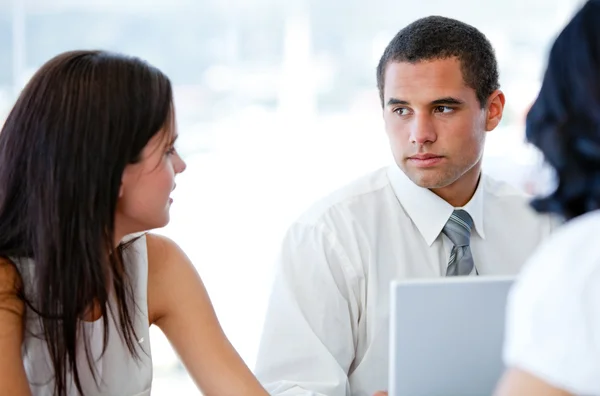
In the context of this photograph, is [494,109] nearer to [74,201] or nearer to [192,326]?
[192,326]

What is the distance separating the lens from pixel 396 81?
1930 millimetres

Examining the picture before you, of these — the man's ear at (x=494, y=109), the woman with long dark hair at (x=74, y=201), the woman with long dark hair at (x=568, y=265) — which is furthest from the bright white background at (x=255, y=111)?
the woman with long dark hair at (x=568, y=265)

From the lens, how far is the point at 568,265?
0.94 metres

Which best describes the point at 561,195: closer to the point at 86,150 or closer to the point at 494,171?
the point at 86,150

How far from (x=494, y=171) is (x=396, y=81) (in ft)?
7.68

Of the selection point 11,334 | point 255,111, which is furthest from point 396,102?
point 255,111

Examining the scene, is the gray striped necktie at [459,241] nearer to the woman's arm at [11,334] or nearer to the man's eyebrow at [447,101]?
the man's eyebrow at [447,101]

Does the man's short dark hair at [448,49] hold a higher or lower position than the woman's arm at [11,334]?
higher

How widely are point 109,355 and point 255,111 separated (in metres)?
→ 2.55

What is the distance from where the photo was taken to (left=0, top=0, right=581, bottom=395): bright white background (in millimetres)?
3914

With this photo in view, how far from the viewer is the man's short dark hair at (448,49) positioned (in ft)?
6.34

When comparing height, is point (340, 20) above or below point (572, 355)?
above

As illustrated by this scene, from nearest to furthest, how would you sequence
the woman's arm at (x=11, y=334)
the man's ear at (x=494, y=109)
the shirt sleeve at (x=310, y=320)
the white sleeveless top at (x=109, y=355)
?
the woman's arm at (x=11, y=334), the white sleeveless top at (x=109, y=355), the shirt sleeve at (x=310, y=320), the man's ear at (x=494, y=109)

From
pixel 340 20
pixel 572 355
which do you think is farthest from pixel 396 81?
pixel 340 20
